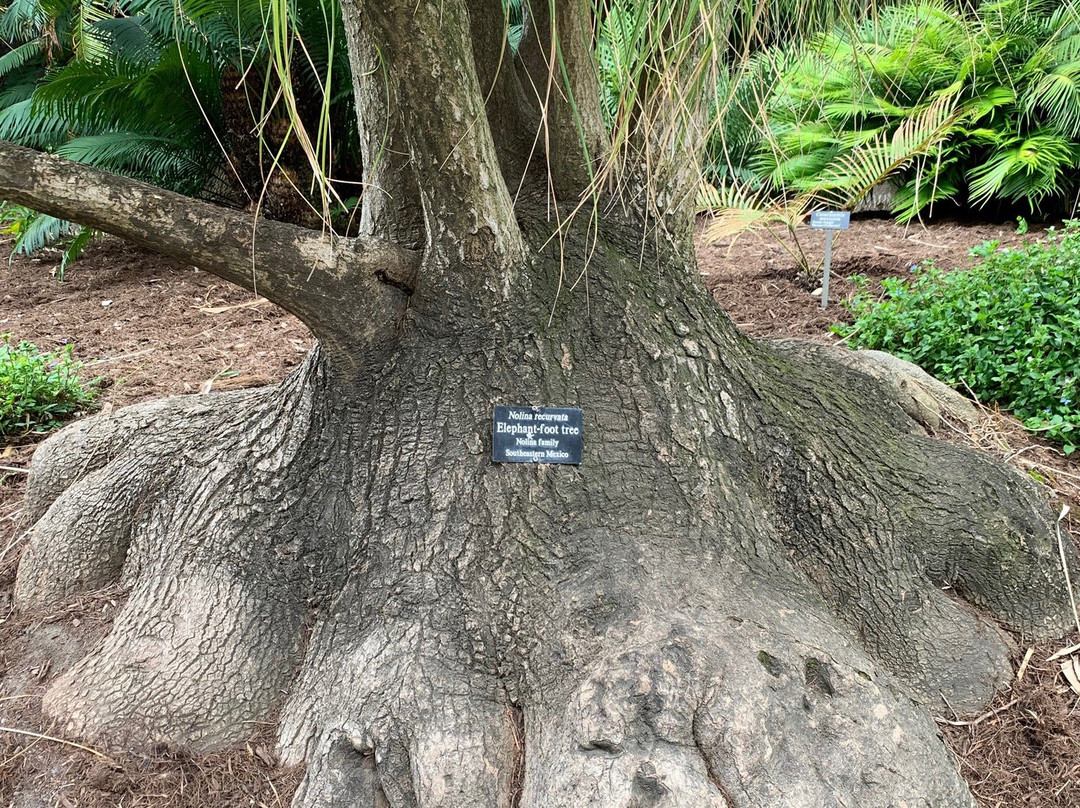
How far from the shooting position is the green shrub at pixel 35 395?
367 cm

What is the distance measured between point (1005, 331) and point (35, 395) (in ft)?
14.2

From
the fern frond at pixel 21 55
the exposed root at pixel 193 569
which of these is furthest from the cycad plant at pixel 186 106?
the exposed root at pixel 193 569

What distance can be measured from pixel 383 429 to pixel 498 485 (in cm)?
34

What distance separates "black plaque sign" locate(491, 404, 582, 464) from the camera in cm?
206

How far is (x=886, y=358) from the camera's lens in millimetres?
3186

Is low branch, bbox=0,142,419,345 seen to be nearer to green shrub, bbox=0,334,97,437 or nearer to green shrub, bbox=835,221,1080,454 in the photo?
green shrub, bbox=0,334,97,437

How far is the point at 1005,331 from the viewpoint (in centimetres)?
357

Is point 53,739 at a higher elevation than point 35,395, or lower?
lower

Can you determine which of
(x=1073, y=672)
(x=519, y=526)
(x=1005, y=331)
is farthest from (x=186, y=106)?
(x=1073, y=672)

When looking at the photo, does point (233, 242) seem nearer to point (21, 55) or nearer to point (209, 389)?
point (209, 389)

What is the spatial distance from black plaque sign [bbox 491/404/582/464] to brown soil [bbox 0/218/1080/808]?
3.03ft

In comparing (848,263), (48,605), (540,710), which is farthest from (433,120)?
(848,263)

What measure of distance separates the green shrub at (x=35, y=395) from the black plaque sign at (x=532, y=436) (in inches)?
104

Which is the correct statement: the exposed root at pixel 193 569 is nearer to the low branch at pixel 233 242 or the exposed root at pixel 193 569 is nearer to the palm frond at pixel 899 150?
the low branch at pixel 233 242
